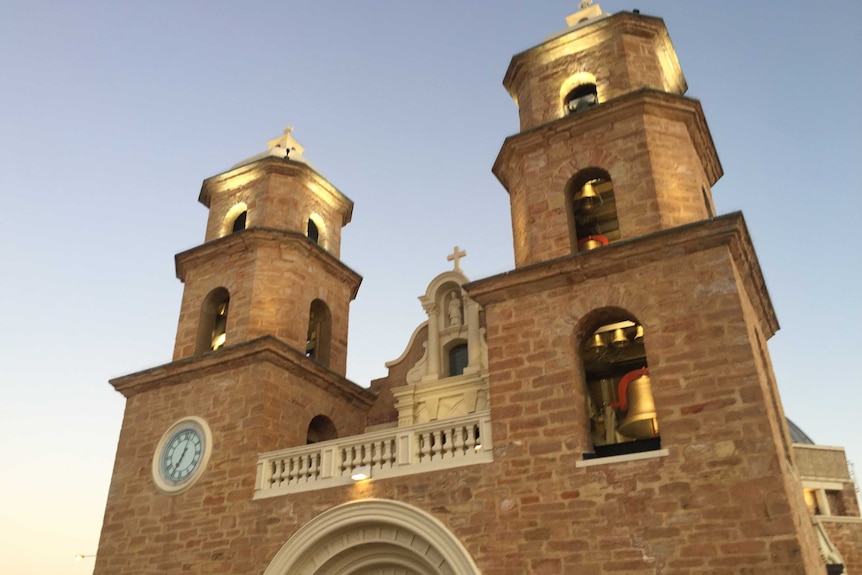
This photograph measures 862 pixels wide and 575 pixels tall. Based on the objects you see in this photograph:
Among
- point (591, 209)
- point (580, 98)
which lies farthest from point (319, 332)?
point (580, 98)

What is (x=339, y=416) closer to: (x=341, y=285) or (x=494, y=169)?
(x=341, y=285)

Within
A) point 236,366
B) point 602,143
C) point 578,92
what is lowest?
point 236,366

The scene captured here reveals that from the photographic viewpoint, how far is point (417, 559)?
393 inches

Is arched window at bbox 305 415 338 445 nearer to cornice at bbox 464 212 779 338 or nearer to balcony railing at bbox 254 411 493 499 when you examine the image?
balcony railing at bbox 254 411 493 499

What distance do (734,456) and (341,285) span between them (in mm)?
9093

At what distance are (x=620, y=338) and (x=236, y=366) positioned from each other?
628 centimetres

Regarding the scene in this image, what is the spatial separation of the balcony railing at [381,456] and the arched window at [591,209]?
10.1 feet

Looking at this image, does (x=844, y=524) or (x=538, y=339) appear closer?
(x=538, y=339)

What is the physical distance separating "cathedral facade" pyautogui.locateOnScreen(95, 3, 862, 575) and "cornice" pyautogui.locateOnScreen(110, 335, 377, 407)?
0.05 m

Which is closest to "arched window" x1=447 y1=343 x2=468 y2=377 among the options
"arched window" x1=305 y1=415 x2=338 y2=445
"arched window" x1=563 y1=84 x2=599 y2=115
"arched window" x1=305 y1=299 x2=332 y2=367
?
"arched window" x1=305 y1=299 x2=332 y2=367

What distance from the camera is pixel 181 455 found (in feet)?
40.9

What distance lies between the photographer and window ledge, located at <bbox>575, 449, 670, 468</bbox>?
865 cm

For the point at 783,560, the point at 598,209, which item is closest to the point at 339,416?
the point at 598,209

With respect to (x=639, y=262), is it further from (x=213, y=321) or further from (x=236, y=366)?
(x=213, y=321)
